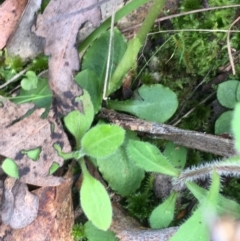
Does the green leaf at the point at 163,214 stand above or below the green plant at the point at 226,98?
below

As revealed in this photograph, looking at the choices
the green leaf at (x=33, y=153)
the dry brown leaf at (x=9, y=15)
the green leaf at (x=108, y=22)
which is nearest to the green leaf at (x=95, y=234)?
the green leaf at (x=33, y=153)

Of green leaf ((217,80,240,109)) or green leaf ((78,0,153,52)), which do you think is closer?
green leaf ((78,0,153,52))

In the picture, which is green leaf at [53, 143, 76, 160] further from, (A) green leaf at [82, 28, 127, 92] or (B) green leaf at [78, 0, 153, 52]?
(B) green leaf at [78, 0, 153, 52]

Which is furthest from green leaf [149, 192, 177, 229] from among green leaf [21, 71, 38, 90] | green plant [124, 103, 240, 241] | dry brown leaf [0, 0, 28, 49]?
dry brown leaf [0, 0, 28, 49]

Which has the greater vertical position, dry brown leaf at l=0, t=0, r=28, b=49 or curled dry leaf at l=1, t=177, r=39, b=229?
Answer: dry brown leaf at l=0, t=0, r=28, b=49

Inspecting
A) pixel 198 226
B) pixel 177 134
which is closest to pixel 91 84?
pixel 177 134

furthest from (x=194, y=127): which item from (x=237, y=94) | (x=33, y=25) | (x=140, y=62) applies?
(x=33, y=25)

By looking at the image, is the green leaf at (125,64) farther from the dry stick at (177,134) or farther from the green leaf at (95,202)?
the green leaf at (95,202)
